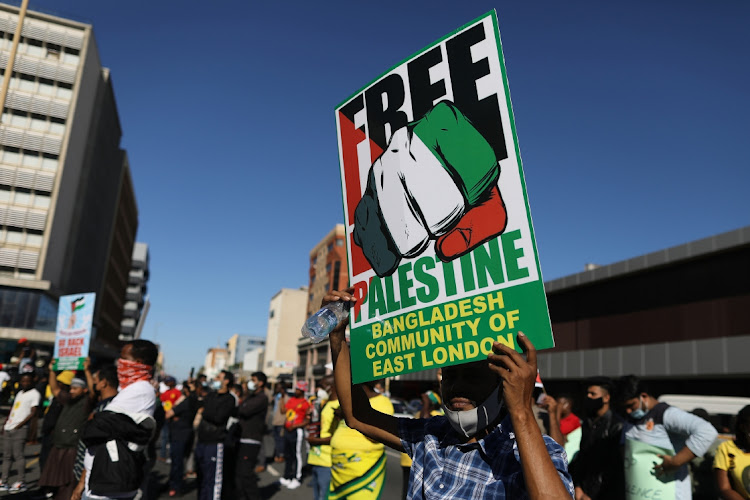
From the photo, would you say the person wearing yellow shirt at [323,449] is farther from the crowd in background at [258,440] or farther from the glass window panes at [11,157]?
the glass window panes at [11,157]

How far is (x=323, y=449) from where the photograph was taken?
21.5ft

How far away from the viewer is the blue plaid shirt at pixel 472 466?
6.19 feet

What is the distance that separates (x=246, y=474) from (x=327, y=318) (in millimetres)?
6448

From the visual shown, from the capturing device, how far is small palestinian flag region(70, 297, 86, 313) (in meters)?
10.3

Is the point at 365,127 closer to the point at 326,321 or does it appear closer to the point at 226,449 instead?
the point at 326,321

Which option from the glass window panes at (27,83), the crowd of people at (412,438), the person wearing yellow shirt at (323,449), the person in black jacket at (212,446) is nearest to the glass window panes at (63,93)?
the glass window panes at (27,83)

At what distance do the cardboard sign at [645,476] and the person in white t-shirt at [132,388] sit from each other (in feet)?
13.3

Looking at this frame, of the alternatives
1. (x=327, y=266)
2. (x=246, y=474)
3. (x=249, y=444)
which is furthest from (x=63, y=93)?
(x=246, y=474)

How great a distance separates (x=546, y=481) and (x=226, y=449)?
7782 mm

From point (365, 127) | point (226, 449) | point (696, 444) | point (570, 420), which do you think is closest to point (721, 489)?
point (696, 444)

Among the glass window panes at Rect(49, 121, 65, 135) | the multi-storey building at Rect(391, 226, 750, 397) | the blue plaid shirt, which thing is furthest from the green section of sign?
the glass window panes at Rect(49, 121, 65, 135)

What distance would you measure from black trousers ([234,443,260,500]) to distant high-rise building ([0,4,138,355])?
4750 cm

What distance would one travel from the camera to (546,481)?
163cm

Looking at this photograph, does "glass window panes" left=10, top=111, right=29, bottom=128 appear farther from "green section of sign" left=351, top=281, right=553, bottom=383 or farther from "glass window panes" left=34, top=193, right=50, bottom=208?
"green section of sign" left=351, top=281, right=553, bottom=383
